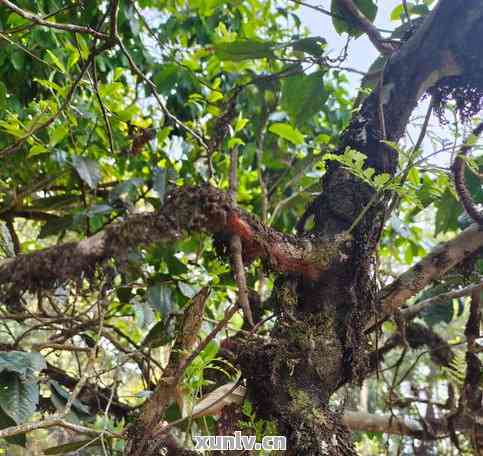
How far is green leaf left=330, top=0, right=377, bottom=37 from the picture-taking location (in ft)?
2.91

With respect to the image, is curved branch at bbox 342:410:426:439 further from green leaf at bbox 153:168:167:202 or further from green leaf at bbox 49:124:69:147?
green leaf at bbox 49:124:69:147

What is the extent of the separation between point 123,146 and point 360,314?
1.03m

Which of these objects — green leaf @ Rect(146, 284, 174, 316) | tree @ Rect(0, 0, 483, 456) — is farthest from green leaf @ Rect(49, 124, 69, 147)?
green leaf @ Rect(146, 284, 174, 316)

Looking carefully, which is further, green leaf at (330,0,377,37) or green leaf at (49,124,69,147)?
green leaf at (49,124,69,147)

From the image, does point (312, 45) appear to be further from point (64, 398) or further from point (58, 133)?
point (64, 398)

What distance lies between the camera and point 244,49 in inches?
37.5

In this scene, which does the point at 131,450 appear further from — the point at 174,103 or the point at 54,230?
the point at 174,103

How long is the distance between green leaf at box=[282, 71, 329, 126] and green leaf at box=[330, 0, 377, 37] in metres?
0.10

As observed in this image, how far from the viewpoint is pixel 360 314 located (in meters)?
0.71

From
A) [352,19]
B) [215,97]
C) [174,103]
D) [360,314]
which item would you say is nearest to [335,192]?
[360,314]

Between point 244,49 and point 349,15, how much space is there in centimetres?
20

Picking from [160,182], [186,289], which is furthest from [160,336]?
[160,182]

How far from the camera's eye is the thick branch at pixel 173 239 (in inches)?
22.3

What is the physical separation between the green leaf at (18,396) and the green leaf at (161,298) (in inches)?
12.6
